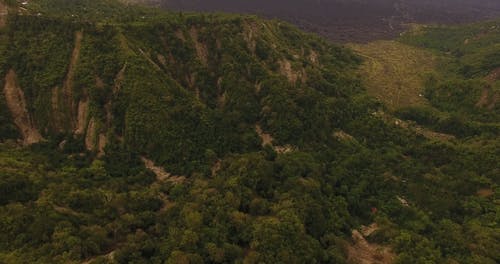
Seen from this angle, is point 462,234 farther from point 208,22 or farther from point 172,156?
point 208,22

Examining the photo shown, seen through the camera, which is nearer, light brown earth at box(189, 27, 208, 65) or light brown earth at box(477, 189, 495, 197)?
light brown earth at box(477, 189, 495, 197)

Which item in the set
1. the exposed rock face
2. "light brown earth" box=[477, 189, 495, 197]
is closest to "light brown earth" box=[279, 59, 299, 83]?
"light brown earth" box=[477, 189, 495, 197]

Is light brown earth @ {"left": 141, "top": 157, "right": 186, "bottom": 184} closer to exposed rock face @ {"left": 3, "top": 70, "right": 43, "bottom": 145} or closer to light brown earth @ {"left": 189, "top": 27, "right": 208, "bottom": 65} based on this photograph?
exposed rock face @ {"left": 3, "top": 70, "right": 43, "bottom": 145}

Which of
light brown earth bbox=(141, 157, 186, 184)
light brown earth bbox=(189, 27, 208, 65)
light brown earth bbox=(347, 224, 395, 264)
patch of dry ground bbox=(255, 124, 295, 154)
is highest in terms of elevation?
light brown earth bbox=(189, 27, 208, 65)

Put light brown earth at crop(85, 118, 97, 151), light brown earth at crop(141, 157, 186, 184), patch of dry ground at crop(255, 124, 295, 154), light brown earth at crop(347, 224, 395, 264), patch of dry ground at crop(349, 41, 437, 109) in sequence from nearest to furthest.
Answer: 1. light brown earth at crop(347, 224, 395, 264)
2. light brown earth at crop(141, 157, 186, 184)
3. light brown earth at crop(85, 118, 97, 151)
4. patch of dry ground at crop(255, 124, 295, 154)
5. patch of dry ground at crop(349, 41, 437, 109)

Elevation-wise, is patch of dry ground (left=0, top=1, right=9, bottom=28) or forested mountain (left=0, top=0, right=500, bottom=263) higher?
patch of dry ground (left=0, top=1, right=9, bottom=28)

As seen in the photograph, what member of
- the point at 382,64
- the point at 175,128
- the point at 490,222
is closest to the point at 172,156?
the point at 175,128

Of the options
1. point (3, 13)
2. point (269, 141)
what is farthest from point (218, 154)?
point (3, 13)

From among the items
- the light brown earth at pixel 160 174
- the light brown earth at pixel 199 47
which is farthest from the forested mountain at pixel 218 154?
the light brown earth at pixel 199 47
